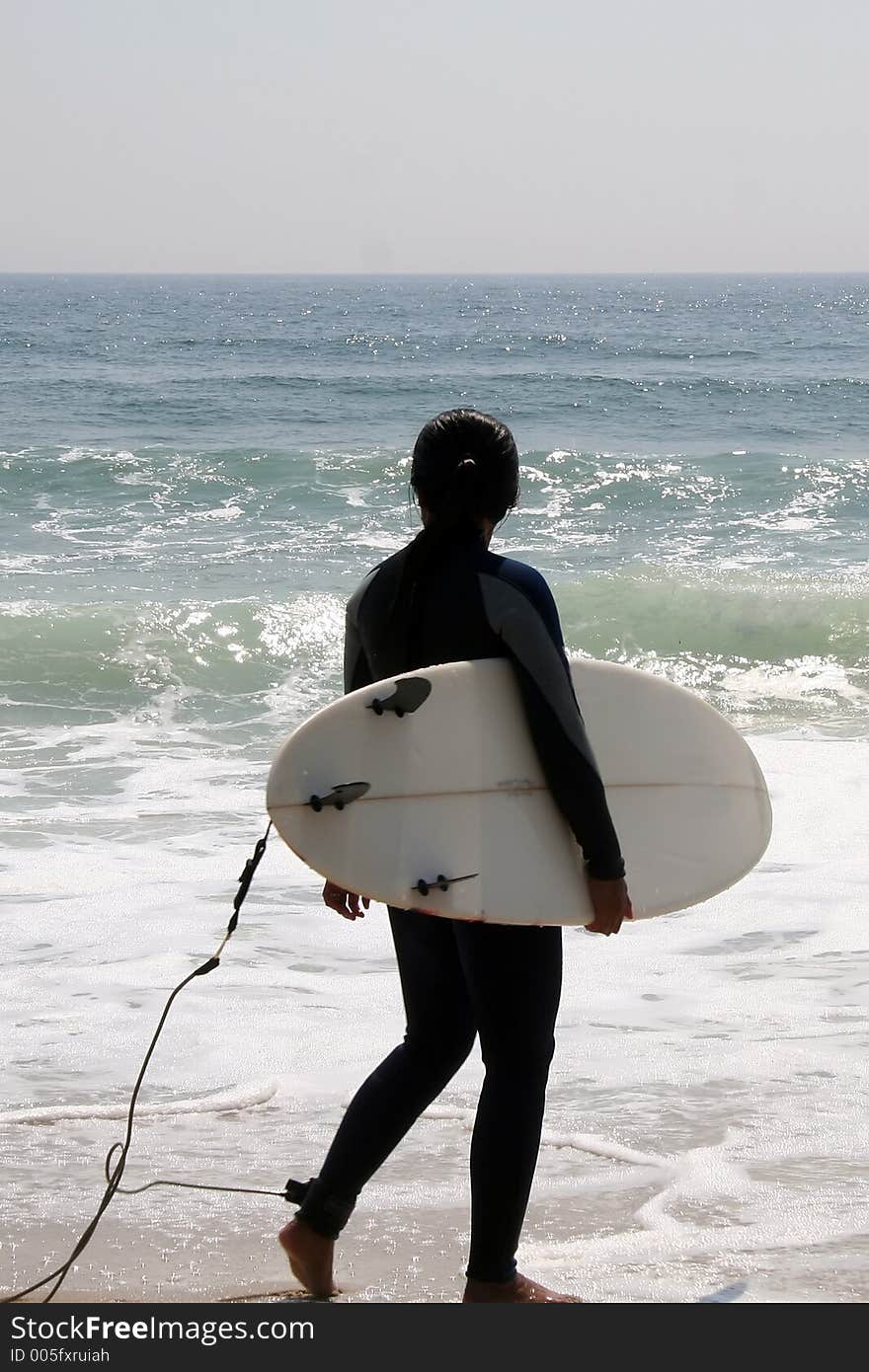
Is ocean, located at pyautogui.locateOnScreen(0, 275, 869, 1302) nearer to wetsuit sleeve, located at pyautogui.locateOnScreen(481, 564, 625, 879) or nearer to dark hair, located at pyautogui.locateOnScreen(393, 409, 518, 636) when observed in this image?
wetsuit sleeve, located at pyautogui.locateOnScreen(481, 564, 625, 879)

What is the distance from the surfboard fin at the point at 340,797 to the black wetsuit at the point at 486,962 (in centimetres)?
19

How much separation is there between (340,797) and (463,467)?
1.80ft

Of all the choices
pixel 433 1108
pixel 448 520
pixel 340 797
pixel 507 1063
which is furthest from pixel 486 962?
pixel 433 1108

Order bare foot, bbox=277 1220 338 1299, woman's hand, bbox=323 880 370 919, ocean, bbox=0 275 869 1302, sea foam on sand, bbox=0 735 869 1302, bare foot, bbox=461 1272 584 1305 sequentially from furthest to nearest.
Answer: ocean, bbox=0 275 869 1302, sea foam on sand, bbox=0 735 869 1302, woman's hand, bbox=323 880 370 919, bare foot, bbox=277 1220 338 1299, bare foot, bbox=461 1272 584 1305

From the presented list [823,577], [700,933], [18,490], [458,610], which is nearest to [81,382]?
[18,490]

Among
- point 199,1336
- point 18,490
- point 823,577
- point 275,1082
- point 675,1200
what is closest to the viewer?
point 199,1336

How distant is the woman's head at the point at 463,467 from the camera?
2082 mm

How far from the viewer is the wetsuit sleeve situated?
200cm

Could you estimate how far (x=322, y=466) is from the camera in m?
15.9

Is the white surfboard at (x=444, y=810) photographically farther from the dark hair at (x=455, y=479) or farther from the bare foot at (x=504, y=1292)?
the bare foot at (x=504, y=1292)

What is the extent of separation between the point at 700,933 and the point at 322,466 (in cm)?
1212

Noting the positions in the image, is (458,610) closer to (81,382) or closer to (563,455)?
(563,455)

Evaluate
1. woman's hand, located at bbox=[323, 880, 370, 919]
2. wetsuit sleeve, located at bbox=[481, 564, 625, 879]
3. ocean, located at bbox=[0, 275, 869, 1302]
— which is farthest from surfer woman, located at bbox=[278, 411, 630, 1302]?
ocean, located at bbox=[0, 275, 869, 1302]

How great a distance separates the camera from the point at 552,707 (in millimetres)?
2006
